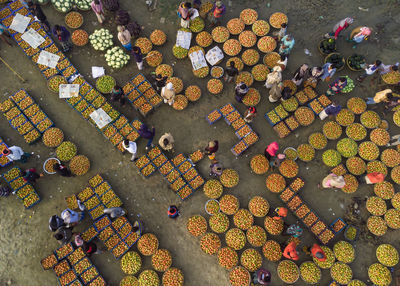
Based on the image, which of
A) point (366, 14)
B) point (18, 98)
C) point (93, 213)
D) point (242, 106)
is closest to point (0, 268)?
point (93, 213)

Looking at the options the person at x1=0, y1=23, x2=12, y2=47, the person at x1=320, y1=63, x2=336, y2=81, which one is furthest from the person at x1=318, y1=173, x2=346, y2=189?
the person at x1=0, y1=23, x2=12, y2=47

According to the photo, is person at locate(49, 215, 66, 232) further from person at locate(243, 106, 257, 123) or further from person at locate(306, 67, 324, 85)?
person at locate(306, 67, 324, 85)

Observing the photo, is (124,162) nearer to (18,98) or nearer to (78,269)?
(78,269)

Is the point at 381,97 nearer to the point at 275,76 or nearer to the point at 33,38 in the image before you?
the point at 275,76

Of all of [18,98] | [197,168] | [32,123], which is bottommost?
[197,168]

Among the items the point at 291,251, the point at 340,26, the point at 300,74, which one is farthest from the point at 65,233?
the point at 340,26
